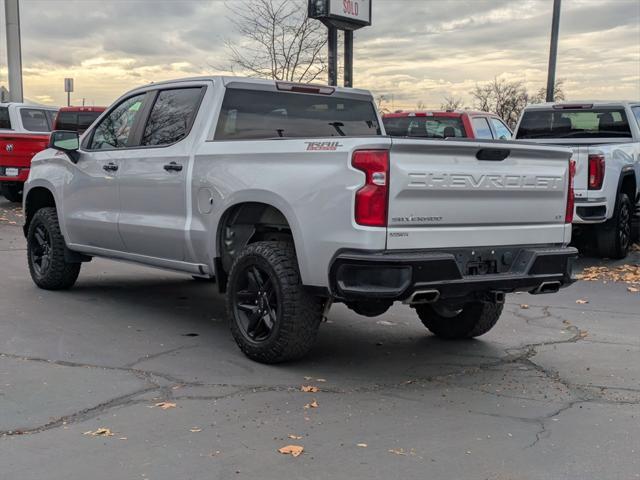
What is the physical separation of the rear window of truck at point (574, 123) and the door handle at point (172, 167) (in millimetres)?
7387

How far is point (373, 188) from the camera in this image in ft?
14.0

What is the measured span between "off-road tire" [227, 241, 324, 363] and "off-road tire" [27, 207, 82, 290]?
2959 millimetres

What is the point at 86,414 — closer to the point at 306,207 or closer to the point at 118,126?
the point at 306,207

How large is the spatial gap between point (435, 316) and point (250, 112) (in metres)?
2.22

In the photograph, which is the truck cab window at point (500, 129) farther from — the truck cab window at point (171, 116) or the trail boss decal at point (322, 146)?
the trail boss decal at point (322, 146)

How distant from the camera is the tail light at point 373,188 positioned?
14.0 feet

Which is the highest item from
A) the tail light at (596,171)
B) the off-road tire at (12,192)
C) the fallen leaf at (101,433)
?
the tail light at (596,171)

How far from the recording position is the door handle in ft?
18.7

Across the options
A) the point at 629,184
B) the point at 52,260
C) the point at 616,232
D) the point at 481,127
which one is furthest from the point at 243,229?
the point at 481,127

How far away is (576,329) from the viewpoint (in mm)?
6527

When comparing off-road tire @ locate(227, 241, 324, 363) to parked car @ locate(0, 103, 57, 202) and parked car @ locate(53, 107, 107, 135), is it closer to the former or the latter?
parked car @ locate(0, 103, 57, 202)

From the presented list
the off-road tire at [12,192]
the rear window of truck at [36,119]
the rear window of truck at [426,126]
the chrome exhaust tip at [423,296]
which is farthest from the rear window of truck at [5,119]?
the chrome exhaust tip at [423,296]

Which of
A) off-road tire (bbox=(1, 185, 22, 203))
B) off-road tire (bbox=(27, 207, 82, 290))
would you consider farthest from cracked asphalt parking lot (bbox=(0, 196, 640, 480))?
off-road tire (bbox=(1, 185, 22, 203))

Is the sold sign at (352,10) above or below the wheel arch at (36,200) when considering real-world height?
above
